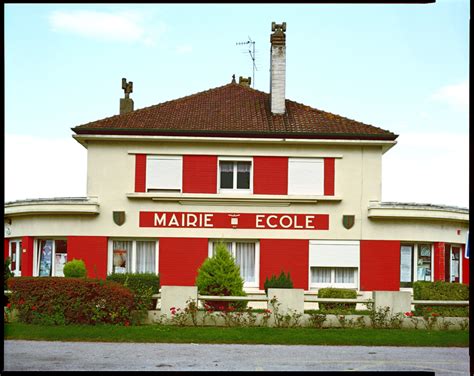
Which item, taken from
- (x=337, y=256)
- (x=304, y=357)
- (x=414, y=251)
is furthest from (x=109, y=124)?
(x=304, y=357)

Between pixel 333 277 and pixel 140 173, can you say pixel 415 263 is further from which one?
pixel 140 173

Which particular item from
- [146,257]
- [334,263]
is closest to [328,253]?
[334,263]

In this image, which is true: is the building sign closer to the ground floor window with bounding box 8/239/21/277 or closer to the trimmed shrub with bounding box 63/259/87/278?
the trimmed shrub with bounding box 63/259/87/278

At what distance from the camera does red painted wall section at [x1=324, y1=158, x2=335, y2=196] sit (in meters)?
30.1

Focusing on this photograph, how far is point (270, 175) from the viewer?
30.2 m

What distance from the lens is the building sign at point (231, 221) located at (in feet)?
97.3

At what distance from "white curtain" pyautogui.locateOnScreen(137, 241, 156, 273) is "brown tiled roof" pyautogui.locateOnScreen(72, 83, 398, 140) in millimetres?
3901

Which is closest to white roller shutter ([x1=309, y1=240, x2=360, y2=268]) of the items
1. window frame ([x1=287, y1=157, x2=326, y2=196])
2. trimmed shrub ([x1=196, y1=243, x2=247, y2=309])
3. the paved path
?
window frame ([x1=287, y1=157, x2=326, y2=196])

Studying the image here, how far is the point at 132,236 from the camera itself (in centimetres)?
2973

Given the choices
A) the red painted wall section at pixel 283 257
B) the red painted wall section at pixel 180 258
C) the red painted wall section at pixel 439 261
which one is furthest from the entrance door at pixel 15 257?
the red painted wall section at pixel 439 261

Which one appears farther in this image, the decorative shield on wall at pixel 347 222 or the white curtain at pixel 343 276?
the white curtain at pixel 343 276

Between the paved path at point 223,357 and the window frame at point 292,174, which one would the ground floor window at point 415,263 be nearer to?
the window frame at point 292,174

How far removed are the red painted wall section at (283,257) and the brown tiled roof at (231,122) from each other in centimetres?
371

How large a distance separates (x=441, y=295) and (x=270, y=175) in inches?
358
